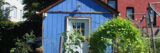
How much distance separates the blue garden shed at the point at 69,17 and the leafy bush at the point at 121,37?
201 centimetres

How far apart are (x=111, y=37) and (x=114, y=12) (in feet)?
8.44

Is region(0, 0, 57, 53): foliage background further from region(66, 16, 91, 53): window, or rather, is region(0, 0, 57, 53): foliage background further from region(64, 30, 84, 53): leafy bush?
region(64, 30, 84, 53): leafy bush

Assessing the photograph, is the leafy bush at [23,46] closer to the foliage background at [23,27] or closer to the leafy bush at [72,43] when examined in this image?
the foliage background at [23,27]

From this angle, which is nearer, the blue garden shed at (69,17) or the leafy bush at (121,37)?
the leafy bush at (121,37)

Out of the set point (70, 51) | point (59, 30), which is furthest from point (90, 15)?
point (70, 51)

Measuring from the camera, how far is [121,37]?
6590mm

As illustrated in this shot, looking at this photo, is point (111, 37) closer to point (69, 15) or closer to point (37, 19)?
point (69, 15)

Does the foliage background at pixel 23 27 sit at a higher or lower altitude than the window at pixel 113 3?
lower

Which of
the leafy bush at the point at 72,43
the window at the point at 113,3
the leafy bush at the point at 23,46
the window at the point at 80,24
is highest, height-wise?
the window at the point at 113,3

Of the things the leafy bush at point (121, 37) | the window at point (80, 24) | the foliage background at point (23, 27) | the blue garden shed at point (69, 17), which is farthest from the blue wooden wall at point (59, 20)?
the foliage background at point (23, 27)

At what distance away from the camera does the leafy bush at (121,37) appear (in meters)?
6.45

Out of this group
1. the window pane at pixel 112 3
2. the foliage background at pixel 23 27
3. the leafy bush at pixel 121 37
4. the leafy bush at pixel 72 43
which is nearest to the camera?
the leafy bush at pixel 72 43

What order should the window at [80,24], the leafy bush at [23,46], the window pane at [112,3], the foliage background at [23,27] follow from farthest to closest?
the window pane at [112,3]
the foliage background at [23,27]
the leafy bush at [23,46]
the window at [80,24]

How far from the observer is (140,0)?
58.9 feet
